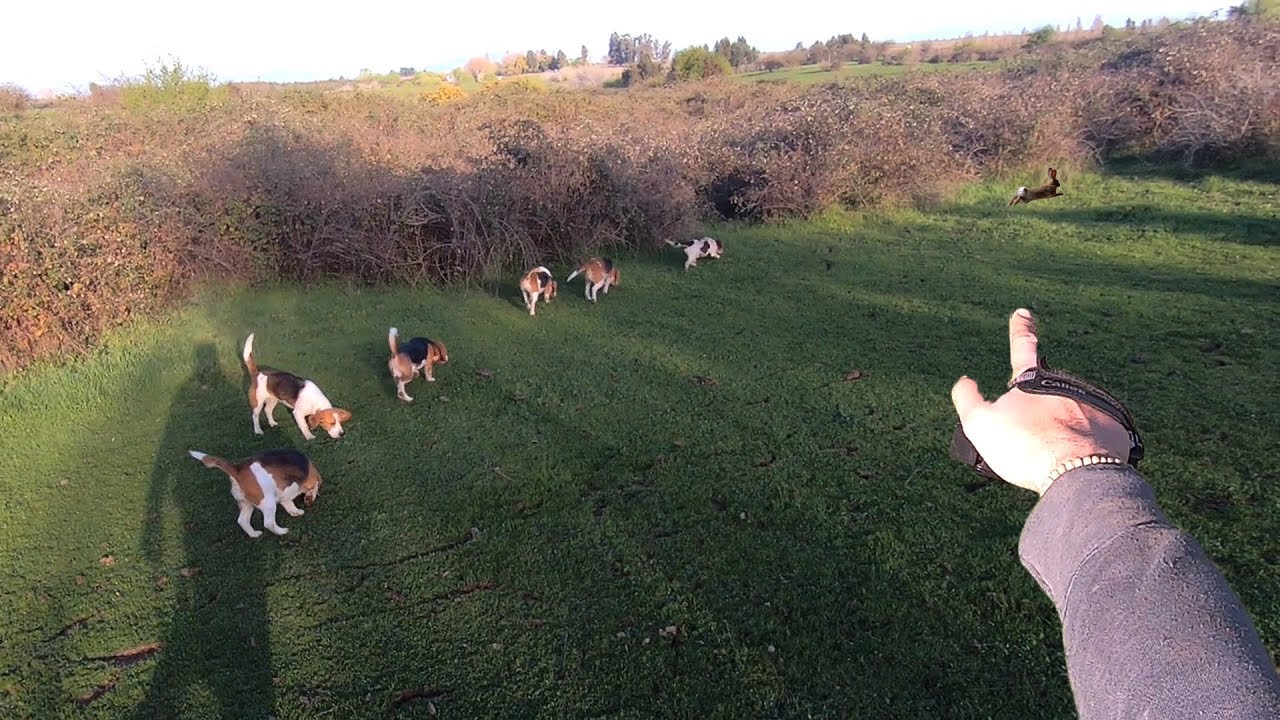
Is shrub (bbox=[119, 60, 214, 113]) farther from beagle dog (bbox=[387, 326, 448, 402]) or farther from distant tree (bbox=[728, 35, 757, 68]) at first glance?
distant tree (bbox=[728, 35, 757, 68])

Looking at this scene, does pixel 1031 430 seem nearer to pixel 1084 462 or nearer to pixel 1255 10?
pixel 1084 462

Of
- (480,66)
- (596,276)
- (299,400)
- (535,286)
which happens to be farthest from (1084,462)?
(480,66)

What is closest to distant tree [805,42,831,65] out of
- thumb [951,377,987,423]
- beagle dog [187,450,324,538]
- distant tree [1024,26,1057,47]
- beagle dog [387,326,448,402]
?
distant tree [1024,26,1057,47]

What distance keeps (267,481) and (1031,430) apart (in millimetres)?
4630

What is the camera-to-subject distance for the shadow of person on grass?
3.51 metres

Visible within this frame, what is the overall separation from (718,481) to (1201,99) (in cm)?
1458

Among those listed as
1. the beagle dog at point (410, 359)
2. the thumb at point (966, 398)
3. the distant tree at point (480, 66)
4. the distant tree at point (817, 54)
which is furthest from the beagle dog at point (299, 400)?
the distant tree at point (480, 66)

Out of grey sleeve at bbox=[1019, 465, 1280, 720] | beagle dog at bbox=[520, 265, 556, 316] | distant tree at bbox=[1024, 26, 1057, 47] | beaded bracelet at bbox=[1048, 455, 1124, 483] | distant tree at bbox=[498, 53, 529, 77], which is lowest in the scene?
beagle dog at bbox=[520, 265, 556, 316]

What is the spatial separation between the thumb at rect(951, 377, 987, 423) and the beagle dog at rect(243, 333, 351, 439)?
5495 mm

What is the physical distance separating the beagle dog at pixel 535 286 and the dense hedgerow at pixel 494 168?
1.29 metres

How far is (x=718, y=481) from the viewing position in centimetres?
500

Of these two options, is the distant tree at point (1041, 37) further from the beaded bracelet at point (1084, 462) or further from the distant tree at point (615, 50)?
the distant tree at point (615, 50)

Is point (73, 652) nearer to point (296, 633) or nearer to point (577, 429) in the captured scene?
point (296, 633)

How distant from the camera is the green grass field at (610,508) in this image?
138 inches
